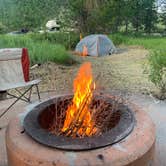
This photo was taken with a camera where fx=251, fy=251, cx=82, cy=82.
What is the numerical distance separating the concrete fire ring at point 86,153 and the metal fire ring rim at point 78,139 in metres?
0.03

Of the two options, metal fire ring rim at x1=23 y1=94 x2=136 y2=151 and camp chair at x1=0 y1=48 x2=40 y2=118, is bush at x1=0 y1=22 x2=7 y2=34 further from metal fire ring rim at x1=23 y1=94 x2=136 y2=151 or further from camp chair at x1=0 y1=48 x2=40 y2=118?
metal fire ring rim at x1=23 y1=94 x2=136 y2=151

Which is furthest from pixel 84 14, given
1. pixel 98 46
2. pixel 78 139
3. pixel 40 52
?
pixel 78 139

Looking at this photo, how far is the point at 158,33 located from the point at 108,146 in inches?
532

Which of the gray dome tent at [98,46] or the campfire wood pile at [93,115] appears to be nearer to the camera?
the campfire wood pile at [93,115]

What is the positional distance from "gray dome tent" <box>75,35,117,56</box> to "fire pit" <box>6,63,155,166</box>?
6.66 meters

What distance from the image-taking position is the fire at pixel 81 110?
177 cm

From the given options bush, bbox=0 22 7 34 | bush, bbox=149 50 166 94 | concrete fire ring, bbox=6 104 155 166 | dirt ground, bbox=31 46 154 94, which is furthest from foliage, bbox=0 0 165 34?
concrete fire ring, bbox=6 104 155 166

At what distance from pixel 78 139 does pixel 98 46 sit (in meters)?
7.40

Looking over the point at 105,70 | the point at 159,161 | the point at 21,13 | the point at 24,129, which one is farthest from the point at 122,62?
the point at 21,13

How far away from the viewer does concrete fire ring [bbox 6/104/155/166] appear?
143cm

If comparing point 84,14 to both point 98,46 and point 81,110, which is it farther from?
point 81,110

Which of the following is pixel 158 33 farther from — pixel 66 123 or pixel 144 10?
pixel 66 123

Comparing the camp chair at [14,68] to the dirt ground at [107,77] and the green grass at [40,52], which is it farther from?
the green grass at [40,52]

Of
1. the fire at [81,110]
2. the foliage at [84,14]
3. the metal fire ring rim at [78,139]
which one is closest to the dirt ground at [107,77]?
the fire at [81,110]
